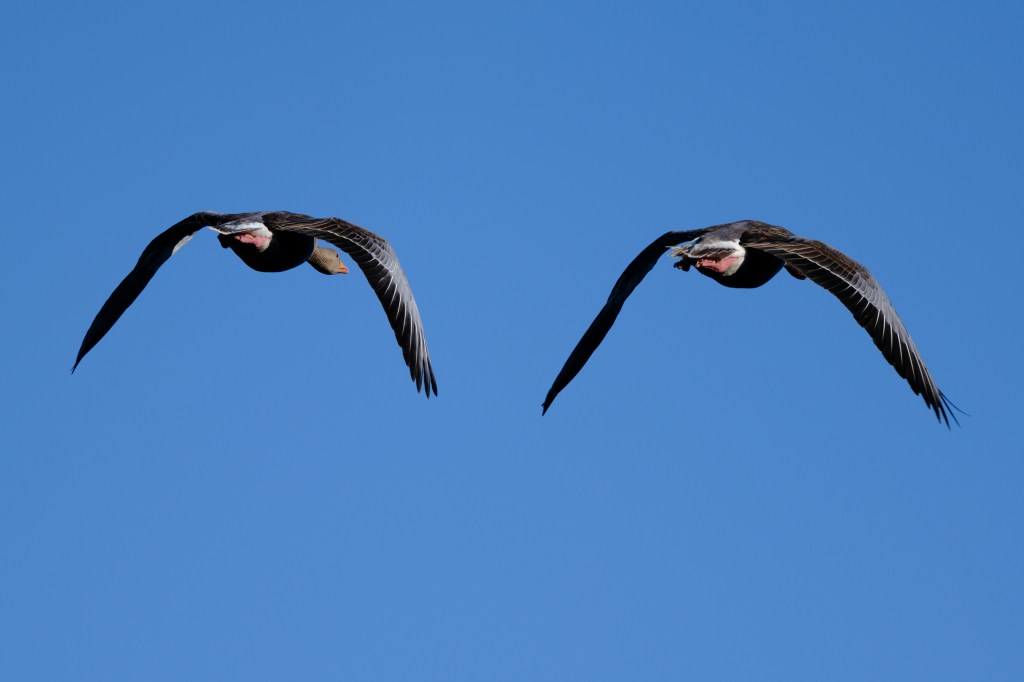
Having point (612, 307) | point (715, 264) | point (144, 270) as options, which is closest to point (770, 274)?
point (715, 264)

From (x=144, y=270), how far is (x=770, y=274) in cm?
943

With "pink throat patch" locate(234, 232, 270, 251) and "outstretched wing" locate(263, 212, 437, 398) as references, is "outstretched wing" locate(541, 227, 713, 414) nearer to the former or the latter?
"outstretched wing" locate(263, 212, 437, 398)

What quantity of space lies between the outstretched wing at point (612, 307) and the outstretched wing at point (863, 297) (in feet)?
5.51

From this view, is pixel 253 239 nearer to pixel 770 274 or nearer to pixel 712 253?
pixel 712 253

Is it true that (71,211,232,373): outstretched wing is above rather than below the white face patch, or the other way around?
below

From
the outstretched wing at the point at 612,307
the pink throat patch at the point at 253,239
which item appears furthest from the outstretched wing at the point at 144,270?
the outstretched wing at the point at 612,307

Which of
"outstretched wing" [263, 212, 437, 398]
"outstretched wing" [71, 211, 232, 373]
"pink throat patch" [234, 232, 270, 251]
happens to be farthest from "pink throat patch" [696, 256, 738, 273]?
"outstretched wing" [71, 211, 232, 373]

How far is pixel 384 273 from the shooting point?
76.7 feet

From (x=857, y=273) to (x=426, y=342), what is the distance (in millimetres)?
6320

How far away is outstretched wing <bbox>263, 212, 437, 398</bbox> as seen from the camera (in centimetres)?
2325

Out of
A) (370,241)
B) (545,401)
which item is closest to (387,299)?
(370,241)

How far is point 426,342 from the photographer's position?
945 inches

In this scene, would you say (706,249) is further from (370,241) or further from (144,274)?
(144,274)

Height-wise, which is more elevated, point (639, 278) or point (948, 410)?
point (639, 278)
